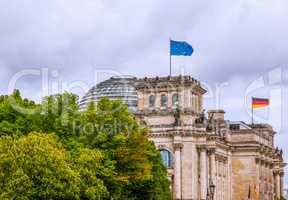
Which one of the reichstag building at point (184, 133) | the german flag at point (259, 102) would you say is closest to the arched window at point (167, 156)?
the reichstag building at point (184, 133)

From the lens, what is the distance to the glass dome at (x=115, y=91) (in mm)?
140375

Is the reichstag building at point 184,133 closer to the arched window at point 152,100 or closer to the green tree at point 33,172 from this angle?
the arched window at point 152,100

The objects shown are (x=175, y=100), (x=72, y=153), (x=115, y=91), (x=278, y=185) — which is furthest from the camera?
(x=278, y=185)

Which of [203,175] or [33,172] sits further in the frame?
[203,175]

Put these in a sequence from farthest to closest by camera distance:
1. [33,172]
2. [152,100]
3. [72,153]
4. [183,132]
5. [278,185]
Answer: [278,185]
[152,100]
[183,132]
[72,153]
[33,172]

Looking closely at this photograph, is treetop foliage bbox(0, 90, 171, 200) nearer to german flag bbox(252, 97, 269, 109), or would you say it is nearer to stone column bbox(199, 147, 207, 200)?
stone column bbox(199, 147, 207, 200)

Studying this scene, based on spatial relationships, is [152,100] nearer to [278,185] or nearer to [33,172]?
Answer: [278,185]

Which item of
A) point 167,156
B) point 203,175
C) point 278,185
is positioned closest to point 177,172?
point 167,156

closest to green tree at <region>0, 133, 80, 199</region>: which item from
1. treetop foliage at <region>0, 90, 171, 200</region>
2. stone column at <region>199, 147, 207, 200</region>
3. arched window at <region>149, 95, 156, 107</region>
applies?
treetop foliage at <region>0, 90, 171, 200</region>

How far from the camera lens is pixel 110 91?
14425 centimetres

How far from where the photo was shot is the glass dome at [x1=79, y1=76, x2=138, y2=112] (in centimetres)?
14038

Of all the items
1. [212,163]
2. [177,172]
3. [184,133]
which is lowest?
[177,172]

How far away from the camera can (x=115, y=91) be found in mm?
143625

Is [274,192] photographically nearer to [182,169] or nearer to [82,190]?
[182,169]
